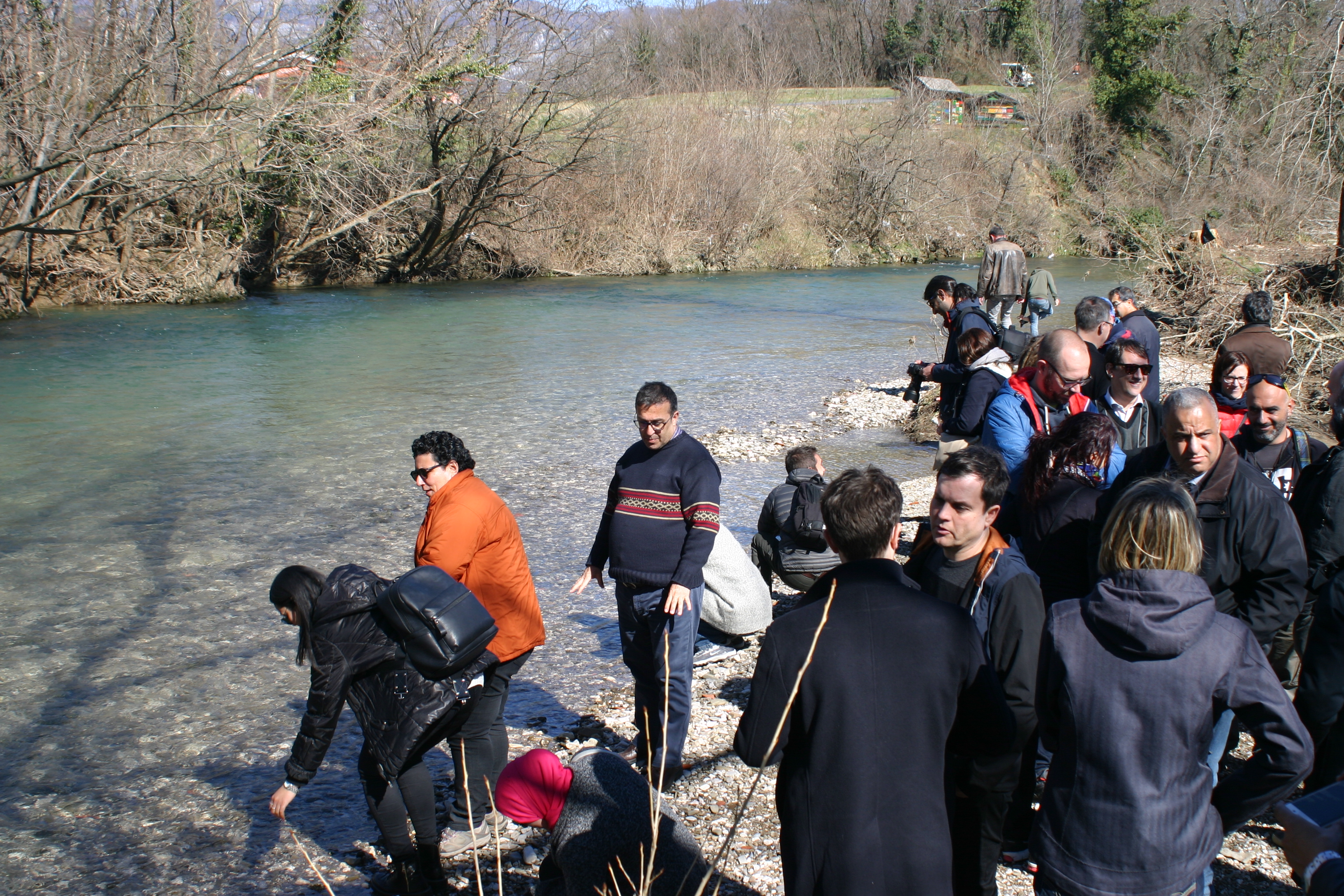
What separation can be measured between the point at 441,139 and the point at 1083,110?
1283 inches

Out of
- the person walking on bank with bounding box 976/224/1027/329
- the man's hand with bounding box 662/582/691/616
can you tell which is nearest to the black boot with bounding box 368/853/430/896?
the man's hand with bounding box 662/582/691/616

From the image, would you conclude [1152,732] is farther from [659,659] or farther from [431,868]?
[431,868]

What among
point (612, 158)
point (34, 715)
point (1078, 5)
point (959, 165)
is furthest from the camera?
point (1078, 5)

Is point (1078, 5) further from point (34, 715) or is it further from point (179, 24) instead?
point (34, 715)

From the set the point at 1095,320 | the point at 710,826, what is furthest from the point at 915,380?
the point at 710,826

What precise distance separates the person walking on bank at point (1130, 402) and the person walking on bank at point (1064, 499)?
134 centimetres

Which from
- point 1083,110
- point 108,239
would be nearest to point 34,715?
point 108,239

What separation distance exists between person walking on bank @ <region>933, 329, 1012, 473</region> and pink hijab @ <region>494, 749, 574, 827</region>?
3.82 meters

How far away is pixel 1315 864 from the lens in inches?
69.4

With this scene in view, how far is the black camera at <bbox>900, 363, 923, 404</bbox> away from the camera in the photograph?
7.95 meters

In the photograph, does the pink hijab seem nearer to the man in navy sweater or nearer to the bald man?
the man in navy sweater

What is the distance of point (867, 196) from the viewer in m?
39.0

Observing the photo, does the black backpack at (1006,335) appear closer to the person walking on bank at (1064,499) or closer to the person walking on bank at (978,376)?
the person walking on bank at (978,376)

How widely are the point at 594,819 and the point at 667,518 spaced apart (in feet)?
5.62
